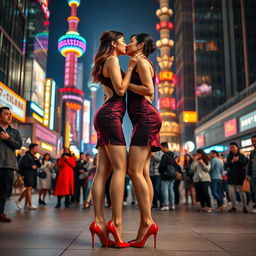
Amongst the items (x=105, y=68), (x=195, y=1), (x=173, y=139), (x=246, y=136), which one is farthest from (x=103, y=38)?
(x=195, y=1)

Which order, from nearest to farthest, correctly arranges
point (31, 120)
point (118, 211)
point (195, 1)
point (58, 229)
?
point (118, 211) < point (58, 229) < point (31, 120) < point (195, 1)

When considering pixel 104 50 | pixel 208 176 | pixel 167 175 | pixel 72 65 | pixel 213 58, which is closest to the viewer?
pixel 104 50

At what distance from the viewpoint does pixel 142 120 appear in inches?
126

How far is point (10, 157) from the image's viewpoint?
521cm

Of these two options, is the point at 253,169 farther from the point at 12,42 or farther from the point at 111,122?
the point at 12,42

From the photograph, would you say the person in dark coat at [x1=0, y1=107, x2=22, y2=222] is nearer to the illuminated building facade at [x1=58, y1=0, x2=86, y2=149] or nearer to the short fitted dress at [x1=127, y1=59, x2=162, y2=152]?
the short fitted dress at [x1=127, y1=59, x2=162, y2=152]

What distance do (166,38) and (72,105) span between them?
54.2 m

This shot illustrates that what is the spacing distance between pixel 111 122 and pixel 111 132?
10 centimetres

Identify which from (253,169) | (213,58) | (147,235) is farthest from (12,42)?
(213,58)

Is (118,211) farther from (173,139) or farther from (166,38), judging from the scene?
(166,38)

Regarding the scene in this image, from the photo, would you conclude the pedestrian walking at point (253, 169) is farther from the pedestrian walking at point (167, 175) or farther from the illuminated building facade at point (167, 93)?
the illuminated building facade at point (167, 93)

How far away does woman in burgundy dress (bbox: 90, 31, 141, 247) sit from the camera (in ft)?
→ 10.1

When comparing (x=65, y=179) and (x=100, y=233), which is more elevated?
(x=65, y=179)

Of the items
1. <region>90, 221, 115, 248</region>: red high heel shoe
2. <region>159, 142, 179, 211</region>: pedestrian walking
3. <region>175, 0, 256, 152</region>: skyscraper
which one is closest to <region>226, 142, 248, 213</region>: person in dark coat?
<region>159, 142, 179, 211</region>: pedestrian walking
